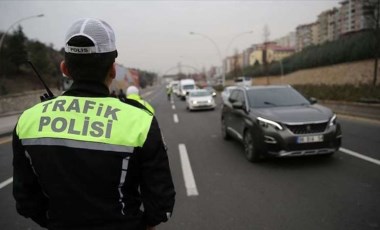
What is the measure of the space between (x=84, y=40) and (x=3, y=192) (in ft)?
17.8

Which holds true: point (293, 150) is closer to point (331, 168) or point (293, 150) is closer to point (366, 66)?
point (331, 168)

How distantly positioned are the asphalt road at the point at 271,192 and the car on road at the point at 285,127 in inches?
14.3

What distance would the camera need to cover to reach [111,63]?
1.83 m

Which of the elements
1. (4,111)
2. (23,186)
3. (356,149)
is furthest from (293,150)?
(4,111)

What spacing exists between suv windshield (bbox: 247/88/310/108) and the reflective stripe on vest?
22.1 feet

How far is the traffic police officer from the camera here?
165 cm

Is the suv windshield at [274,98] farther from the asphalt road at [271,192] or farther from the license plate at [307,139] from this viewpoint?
the license plate at [307,139]

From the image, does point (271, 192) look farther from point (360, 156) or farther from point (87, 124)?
point (87, 124)

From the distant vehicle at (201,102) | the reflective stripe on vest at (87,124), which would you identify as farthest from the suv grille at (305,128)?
the distant vehicle at (201,102)

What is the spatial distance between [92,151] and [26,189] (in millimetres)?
490

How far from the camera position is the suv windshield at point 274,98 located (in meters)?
8.21

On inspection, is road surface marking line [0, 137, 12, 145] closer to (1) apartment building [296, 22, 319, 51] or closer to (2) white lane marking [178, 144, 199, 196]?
(2) white lane marking [178, 144, 199, 196]

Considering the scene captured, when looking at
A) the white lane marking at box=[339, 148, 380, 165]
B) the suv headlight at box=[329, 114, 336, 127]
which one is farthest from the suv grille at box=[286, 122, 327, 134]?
the white lane marking at box=[339, 148, 380, 165]

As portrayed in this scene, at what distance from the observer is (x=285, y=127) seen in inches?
270
